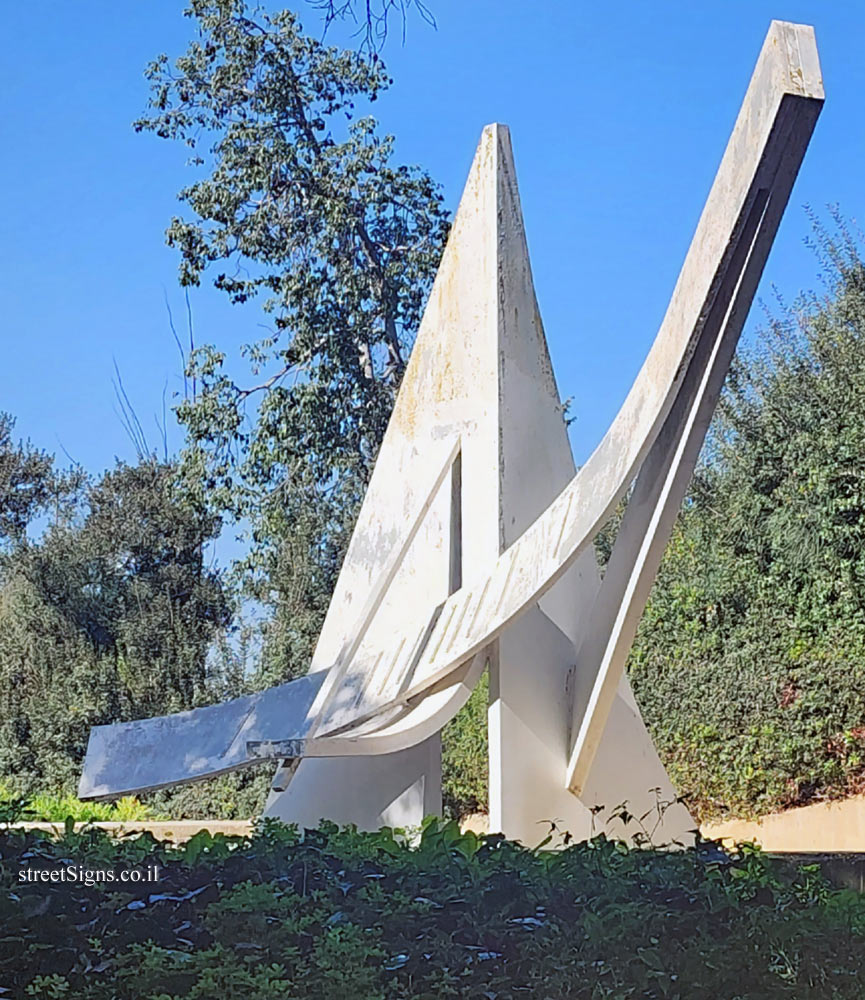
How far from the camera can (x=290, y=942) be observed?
9.36ft

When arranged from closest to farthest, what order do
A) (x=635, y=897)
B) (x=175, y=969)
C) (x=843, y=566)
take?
(x=175, y=969) < (x=635, y=897) < (x=843, y=566)

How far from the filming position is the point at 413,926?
9.84ft

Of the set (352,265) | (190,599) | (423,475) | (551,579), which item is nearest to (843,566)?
(423,475)

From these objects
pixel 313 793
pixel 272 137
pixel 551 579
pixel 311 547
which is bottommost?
pixel 313 793

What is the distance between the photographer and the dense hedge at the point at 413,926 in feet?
8.93

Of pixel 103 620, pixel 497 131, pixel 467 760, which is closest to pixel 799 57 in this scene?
pixel 497 131

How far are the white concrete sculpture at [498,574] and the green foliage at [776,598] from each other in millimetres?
3916

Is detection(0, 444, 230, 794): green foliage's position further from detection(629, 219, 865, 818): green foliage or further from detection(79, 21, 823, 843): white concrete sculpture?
detection(79, 21, 823, 843): white concrete sculpture

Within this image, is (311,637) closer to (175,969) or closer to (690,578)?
(690,578)

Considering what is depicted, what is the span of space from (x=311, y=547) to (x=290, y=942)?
38.0 feet

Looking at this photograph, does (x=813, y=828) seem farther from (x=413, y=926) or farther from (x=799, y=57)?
(x=413, y=926)

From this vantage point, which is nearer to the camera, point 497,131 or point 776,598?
point 497,131

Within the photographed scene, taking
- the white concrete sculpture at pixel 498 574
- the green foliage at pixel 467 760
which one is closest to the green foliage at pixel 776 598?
the green foliage at pixel 467 760

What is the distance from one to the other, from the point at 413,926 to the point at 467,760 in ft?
27.6
